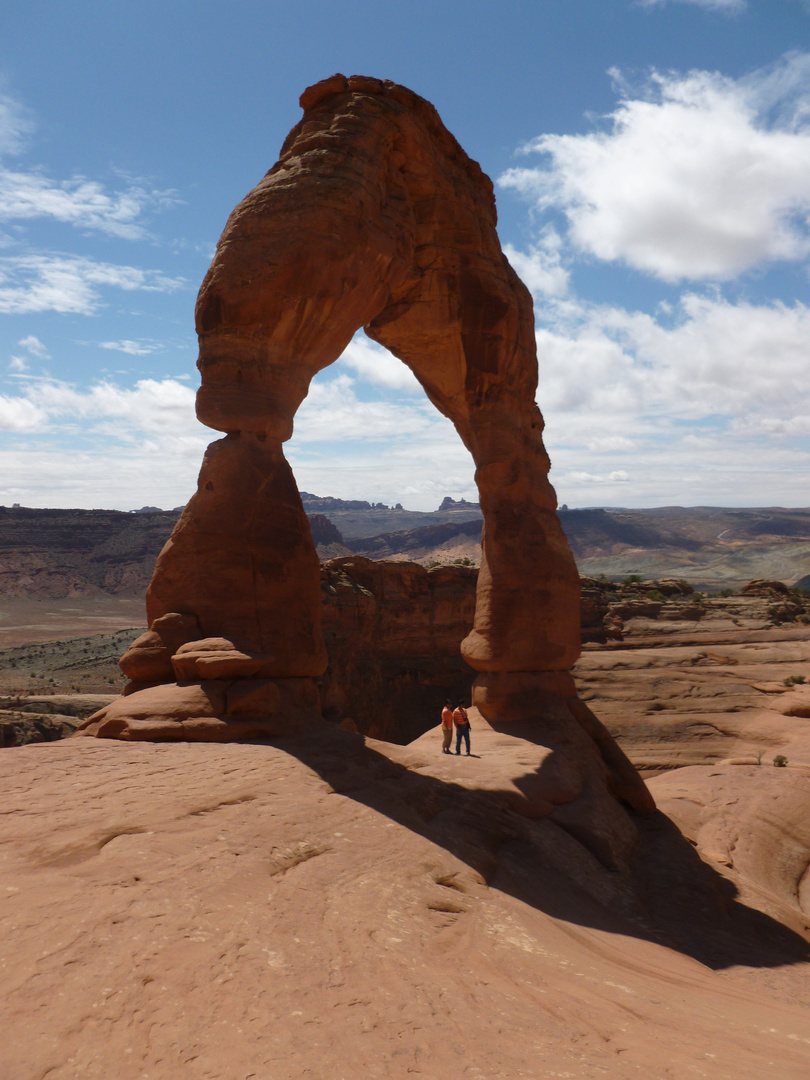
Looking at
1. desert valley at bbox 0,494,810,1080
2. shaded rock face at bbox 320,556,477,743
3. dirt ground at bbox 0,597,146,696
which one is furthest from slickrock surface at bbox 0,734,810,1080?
dirt ground at bbox 0,597,146,696

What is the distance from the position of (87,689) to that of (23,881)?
3079 centimetres

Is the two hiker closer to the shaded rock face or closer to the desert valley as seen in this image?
the desert valley

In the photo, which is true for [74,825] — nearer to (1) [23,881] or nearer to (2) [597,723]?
(1) [23,881]

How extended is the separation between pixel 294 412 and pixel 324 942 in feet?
21.9

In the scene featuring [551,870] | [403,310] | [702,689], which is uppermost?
[403,310]

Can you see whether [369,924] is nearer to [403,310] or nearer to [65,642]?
[403,310]

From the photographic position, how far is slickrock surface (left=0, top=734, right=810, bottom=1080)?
2.91 metres

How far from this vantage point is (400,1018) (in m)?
3.28

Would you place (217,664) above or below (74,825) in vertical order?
above

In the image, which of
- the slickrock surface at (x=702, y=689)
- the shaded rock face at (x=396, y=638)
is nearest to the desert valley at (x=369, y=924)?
the slickrock surface at (x=702, y=689)

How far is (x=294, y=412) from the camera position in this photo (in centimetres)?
916

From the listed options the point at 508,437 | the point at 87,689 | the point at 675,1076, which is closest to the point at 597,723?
the point at 508,437

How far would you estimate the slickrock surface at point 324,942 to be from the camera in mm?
2910

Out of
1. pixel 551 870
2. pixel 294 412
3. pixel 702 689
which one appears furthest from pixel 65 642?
pixel 551 870
